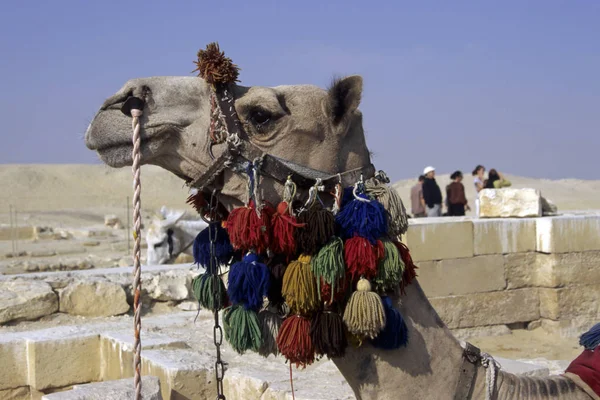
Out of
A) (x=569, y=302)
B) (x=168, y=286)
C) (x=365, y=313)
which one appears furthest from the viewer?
(x=569, y=302)

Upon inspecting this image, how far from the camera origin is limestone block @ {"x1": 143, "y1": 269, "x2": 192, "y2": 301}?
7699 millimetres

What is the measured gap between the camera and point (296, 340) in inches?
98.4

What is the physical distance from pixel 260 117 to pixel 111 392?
2.36 metres

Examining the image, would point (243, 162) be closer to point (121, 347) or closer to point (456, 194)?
point (121, 347)

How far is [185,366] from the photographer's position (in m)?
4.96

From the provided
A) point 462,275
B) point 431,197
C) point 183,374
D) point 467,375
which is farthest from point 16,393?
point 431,197

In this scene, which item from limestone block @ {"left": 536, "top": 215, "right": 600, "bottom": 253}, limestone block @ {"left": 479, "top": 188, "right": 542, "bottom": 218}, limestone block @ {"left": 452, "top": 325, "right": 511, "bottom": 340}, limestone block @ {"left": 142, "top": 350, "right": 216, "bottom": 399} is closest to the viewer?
limestone block @ {"left": 142, "top": 350, "right": 216, "bottom": 399}

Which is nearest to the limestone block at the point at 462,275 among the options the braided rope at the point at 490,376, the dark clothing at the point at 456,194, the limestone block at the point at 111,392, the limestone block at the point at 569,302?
the limestone block at the point at 569,302

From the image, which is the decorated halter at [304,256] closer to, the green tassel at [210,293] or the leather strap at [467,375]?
the green tassel at [210,293]

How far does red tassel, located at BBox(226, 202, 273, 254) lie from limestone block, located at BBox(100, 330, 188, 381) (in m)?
3.26

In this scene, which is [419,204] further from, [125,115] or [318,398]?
[125,115]

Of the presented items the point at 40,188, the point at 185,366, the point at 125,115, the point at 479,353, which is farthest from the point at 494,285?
the point at 40,188

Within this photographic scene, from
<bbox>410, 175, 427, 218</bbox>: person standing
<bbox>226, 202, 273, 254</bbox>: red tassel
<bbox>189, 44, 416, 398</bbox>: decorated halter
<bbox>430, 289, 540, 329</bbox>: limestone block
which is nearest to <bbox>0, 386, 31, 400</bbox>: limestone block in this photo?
<bbox>189, 44, 416, 398</bbox>: decorated halter

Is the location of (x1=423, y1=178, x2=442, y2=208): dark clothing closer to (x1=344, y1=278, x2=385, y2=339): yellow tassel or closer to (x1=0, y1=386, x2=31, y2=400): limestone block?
(x1=0, y1=386, x2=31, y2=400): limestone block
